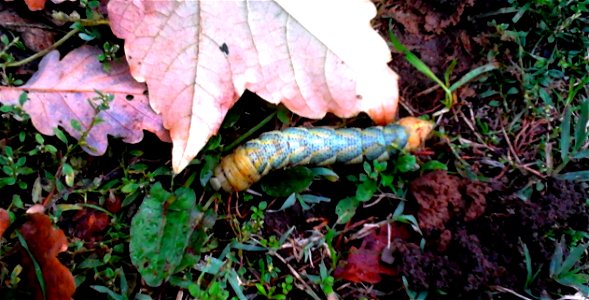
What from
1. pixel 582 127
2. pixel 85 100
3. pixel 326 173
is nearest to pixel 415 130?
pixel 326 173

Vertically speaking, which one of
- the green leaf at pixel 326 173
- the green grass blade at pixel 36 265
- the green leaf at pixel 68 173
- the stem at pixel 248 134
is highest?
the stem at pixel 248 134

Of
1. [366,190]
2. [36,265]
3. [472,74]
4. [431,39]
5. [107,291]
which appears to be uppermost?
[431,39]

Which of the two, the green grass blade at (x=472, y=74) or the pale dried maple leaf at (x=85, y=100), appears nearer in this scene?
the pale dried maple leaf at (x=85, y=100)

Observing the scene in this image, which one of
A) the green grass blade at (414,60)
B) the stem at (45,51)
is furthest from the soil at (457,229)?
the stem at (45,51)

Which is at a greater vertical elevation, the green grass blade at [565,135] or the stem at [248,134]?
the green grass blade at [565,135]

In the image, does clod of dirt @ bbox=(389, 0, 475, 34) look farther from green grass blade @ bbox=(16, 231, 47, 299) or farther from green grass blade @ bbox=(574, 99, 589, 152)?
green grass blade @ bbox=(16, 231, 47, 299)

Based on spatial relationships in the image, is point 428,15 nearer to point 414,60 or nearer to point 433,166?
point 414,60

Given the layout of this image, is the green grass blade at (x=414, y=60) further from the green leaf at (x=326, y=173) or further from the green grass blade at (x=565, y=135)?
the green leaf at (x=326, y=173)

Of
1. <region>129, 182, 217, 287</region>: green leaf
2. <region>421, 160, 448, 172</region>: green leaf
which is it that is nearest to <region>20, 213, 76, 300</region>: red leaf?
<region>129, 182, 217, 287</region>: green leaf
